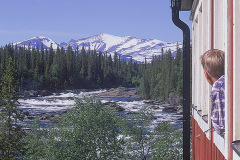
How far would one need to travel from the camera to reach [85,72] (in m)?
137

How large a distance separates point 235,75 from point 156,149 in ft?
82.9

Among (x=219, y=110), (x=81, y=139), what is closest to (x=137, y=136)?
(x=81, y=139)

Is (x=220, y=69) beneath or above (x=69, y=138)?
above

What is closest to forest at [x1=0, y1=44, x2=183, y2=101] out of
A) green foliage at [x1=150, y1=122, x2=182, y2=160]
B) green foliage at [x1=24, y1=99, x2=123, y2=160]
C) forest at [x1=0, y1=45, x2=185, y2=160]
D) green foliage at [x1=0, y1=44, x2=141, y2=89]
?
green foliage at [x1=0, y1=44, x2=141, y2=89]

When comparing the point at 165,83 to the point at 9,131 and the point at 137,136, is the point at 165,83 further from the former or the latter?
the point at 137,136

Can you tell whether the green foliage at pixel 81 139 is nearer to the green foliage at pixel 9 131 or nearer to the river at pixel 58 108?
the green foliage at pixel 9 131

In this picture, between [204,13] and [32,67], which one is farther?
[32,67]

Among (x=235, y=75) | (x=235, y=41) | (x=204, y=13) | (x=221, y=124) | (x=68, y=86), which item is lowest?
(x=68, y=86)

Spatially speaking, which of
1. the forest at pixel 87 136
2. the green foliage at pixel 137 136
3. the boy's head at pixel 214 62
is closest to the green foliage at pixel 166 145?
the forest at pixel 87 136

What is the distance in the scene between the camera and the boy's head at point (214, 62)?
299cm

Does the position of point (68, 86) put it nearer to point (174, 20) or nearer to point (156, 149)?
point (156, 149)

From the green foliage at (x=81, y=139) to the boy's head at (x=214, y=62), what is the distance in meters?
23.7

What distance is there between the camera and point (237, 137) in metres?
2.27

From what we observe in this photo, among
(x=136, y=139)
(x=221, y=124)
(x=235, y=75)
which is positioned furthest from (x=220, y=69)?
(x=136, y=139)
